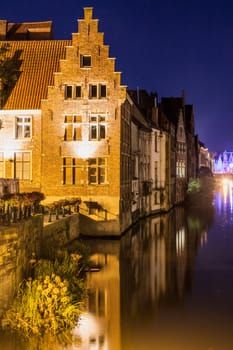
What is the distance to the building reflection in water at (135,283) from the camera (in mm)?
16719

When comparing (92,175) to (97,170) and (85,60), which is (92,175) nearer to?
(97,170)

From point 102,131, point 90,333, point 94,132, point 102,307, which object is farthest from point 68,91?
point 90,333

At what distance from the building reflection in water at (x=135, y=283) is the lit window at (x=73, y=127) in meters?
7.89

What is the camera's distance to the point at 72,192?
121ft

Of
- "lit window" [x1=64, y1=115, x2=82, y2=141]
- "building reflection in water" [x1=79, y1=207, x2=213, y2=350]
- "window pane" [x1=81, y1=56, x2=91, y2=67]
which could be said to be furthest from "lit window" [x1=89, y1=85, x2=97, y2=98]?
"building reflection in water" [x1=79, y1=207, x2=213, y2=350]

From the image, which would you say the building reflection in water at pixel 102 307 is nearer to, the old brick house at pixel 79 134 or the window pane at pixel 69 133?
the old brick house at pixel 79 134

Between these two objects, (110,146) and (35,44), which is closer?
(110,146)

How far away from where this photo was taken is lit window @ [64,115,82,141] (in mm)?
37125

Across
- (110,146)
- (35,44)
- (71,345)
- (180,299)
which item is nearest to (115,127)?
(110,146)

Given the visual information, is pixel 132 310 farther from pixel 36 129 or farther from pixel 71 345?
pixel 36 129

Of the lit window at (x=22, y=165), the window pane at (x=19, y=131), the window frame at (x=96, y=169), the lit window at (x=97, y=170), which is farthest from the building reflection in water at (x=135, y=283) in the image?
the window pane at (x=19, y=131)

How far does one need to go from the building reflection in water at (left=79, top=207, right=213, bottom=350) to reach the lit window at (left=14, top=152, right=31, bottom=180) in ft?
25.5

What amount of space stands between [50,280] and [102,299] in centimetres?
361

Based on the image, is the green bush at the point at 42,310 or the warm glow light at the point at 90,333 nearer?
the warm glow light at the point at 90,333
